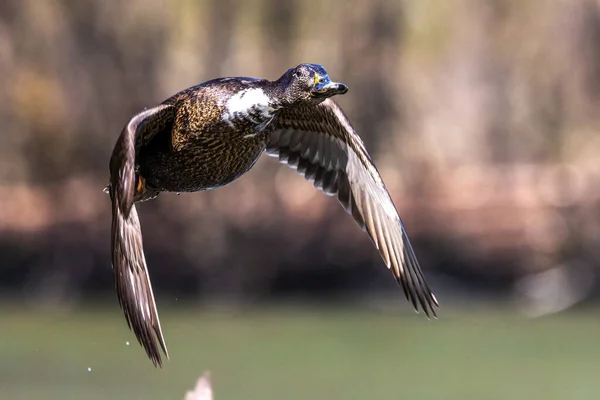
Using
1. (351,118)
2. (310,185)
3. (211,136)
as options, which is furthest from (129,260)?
(351,118)

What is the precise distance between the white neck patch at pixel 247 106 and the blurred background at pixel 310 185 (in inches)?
364

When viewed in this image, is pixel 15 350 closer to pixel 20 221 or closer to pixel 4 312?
pixel 4 312

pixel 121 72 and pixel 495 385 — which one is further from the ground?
pixel 121 72

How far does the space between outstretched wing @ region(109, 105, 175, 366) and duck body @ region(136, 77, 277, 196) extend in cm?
64

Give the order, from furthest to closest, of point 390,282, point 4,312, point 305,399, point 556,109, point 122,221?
point 556,109
point 390,282
point 4,312
point 305,399
point 122,221

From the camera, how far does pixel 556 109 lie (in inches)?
734

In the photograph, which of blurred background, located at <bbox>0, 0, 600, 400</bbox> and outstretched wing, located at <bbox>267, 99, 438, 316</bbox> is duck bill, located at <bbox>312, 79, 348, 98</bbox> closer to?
outstretched wing, located at <bbox>267, 99, 438, 316</bbox>

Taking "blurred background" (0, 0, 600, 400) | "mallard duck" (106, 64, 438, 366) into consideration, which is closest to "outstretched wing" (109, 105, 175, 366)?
"mallard duck" (106, 64, 438, 366)

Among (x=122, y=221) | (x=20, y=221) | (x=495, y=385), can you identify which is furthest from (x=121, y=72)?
(x=122, y=221)

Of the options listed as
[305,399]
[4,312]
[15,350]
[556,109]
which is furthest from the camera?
[556,109]

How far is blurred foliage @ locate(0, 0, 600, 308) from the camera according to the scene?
57.3 ft

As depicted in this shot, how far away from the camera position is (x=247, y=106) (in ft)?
21.9

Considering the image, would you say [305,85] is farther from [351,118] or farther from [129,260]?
[351,118]

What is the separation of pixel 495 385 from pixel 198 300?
17.2 feet
